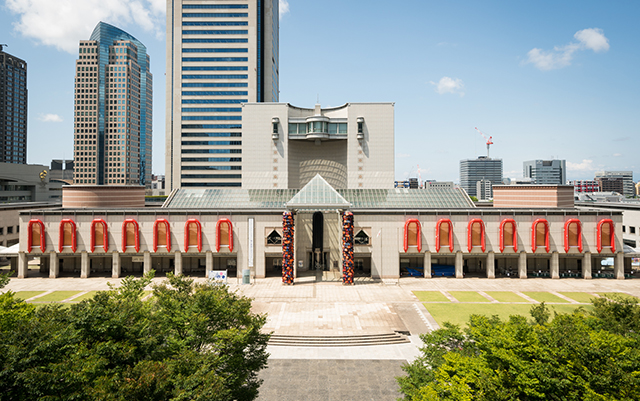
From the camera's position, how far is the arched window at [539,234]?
61781mm

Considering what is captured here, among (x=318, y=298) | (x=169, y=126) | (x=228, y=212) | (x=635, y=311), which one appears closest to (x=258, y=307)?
(x=318, y=298)

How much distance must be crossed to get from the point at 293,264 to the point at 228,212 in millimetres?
15297

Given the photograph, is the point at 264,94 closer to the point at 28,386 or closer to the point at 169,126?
the point at 169,126

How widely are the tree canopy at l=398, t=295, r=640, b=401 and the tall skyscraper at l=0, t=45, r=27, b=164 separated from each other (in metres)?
237

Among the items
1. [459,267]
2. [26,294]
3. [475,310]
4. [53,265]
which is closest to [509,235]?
[459,267]

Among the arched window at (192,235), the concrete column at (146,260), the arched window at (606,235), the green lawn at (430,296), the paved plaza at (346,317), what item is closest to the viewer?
the paved plaza at (346,317)

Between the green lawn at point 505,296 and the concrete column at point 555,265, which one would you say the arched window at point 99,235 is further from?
the concrete column at point 555,265

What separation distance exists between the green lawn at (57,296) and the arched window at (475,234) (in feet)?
216

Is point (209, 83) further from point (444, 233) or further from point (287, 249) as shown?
point (444, 233)

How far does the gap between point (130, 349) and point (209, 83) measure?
133 m

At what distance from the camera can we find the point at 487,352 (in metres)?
21.9

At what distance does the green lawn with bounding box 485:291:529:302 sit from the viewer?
5000 cm

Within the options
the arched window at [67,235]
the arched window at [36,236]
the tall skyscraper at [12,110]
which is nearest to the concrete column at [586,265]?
the arched window at [67,235]

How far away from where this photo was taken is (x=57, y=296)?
51062 mm
